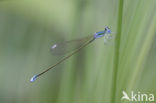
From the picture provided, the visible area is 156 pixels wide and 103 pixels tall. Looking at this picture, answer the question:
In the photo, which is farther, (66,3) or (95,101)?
(66,3)

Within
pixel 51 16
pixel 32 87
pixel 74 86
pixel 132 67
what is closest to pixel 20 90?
pixel 32 87

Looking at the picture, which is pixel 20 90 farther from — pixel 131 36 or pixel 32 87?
pixel 131 36

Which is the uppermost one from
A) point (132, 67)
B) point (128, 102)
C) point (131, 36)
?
point (131, 36)

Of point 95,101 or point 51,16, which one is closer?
point 95,101

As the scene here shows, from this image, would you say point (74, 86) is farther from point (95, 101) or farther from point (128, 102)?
point (128, 102)

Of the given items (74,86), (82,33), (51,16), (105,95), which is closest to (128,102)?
(105,95)

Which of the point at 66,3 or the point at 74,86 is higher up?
the point at 66,3
